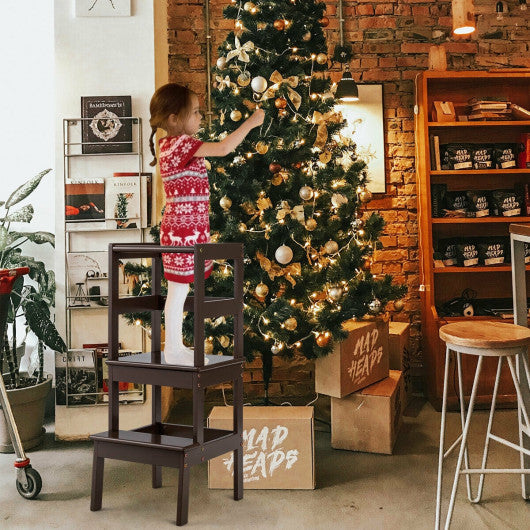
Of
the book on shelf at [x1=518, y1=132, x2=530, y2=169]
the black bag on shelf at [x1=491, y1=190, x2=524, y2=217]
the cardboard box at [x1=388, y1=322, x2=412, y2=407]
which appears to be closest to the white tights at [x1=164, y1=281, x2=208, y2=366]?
the cardboard box at [x1=388, y1=322, x2=412, y2=407]

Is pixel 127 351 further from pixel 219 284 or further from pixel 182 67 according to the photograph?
pixel 182 67

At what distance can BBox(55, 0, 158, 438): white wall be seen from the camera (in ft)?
12.2

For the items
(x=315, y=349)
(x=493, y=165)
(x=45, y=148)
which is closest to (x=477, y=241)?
(x=493, y=165)

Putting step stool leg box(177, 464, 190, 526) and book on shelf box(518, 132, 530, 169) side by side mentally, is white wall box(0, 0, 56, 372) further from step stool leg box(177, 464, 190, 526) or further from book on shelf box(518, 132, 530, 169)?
book on shelf box(518, 132, 530, 169)

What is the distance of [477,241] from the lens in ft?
14.7

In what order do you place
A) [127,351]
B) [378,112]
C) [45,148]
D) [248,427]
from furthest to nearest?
[378,112] < [45,148] < [127,351] < [248,427]

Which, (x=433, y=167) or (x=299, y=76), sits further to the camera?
(x=433, y=167)

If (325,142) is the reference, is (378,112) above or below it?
above

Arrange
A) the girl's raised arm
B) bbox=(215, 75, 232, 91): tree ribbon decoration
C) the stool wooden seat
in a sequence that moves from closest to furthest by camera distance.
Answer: the stool wooden seat, the girl's raised arm, bbox=(215, 75, 232, 91): tree ribbon decoration

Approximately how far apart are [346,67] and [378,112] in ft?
1.36

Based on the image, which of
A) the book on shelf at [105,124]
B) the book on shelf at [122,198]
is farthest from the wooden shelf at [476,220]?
the book on shelf at [105,124]

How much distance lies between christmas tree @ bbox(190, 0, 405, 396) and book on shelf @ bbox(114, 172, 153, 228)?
493 mm

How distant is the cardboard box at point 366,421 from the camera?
3.39m

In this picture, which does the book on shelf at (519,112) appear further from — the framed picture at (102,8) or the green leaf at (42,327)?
the green leaf at (42,327)
